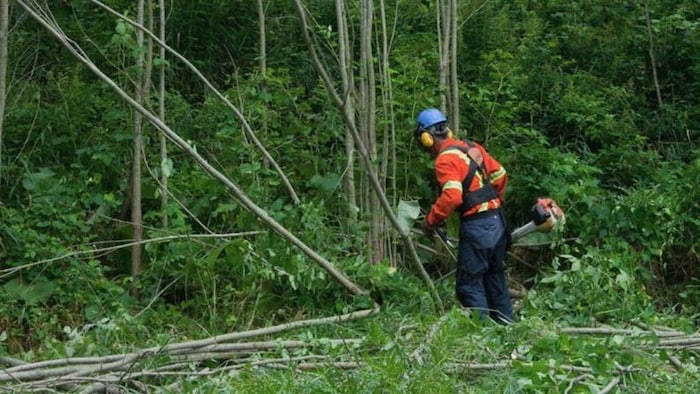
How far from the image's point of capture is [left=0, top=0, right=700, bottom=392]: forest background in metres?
6.71

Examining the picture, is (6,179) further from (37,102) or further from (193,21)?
(193,21)

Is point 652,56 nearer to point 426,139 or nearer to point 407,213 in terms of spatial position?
point 407,213

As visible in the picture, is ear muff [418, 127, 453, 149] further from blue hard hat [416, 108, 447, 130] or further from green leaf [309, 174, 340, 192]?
green leaf [309, 174, 340, 192]

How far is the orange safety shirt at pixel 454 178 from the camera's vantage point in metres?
7.97

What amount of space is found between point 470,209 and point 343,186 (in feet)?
4.43

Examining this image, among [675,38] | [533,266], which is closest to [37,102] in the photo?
[533,266]

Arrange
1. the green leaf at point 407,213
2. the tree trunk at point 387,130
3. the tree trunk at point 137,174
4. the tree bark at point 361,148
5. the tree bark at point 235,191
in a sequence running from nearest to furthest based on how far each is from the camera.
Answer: the tree bark at point 361,148 < the tree bark at point 235,191 < the tree trunk at point 137,174 < the green leaf at point 407,213 < the tree trunk at point 387,130

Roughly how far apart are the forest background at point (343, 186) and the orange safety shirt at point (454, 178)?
0.38 metres

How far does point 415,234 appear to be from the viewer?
9.48 meters

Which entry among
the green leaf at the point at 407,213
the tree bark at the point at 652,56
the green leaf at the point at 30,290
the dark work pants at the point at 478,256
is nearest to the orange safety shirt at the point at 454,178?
Result: the dark work pants at the point at 478,256

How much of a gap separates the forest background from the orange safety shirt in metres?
0.38

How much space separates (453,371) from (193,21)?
5.89 m

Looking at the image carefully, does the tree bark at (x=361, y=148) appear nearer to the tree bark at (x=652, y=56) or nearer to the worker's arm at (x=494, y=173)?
the worker's arm at (x=494, y=173)

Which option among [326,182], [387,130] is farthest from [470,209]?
[326,182]
